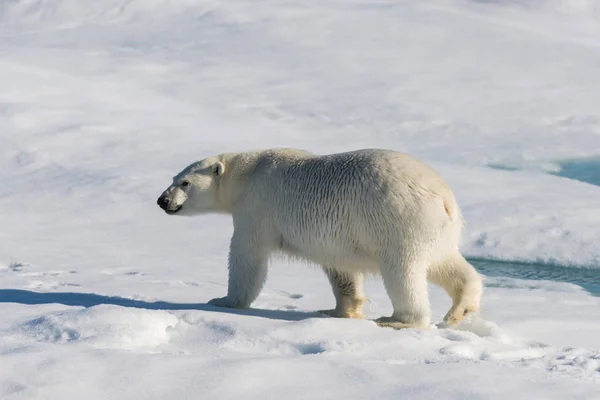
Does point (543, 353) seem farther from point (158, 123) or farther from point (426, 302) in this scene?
point (158, 123)

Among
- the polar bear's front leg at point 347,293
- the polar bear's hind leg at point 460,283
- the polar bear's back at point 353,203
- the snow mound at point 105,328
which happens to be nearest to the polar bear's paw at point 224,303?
the polar bear's back at point 353,203

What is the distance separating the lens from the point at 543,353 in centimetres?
506

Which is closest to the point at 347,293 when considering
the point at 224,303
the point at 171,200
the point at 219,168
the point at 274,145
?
the point at 224,303

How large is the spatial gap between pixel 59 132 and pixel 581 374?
1024cm

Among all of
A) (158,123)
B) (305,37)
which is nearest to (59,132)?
(158,123)

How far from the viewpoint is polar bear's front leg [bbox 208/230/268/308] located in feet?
20.1

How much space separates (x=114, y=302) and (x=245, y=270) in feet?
3.03

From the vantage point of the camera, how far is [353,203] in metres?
5.60

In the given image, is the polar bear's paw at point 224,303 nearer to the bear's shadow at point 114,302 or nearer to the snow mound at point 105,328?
the bear's shadow at point 114,302

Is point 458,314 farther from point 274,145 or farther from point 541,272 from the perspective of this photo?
point 274,145

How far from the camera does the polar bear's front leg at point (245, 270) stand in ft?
20.1

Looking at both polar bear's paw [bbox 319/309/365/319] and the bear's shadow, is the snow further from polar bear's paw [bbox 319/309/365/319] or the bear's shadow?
polar bear's paw [bbox 319/309/365/319]

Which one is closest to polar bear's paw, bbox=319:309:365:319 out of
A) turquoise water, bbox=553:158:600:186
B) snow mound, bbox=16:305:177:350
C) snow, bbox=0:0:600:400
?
snow, bbox=0:0:600:400

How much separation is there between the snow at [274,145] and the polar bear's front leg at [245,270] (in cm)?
17
